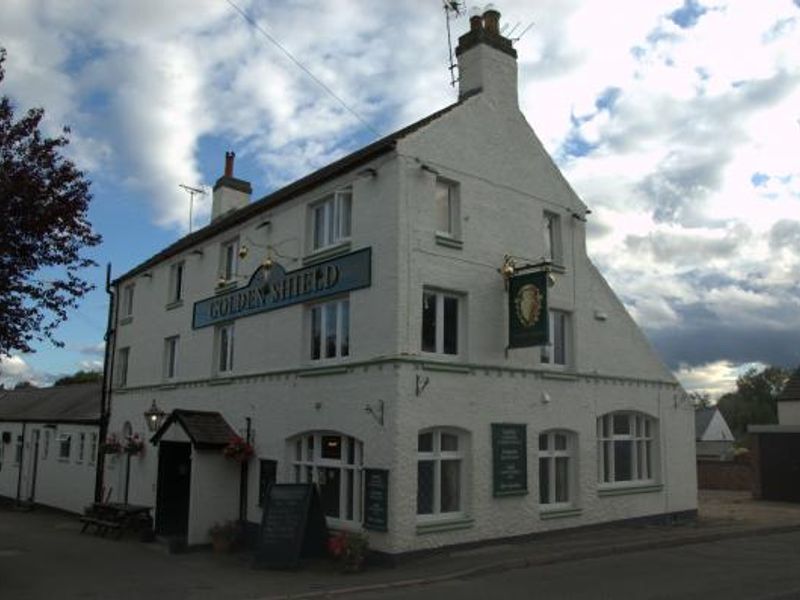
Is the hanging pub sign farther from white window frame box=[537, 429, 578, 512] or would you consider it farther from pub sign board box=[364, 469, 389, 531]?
pub sign board box=[364, 469, 389, 531]

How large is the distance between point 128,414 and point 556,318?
14575 millimetres

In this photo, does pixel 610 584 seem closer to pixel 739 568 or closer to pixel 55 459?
pixel 739 568

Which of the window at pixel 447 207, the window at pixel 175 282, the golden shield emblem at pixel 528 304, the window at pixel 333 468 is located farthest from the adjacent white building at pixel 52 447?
the golden shield emblem at pixel 528 304

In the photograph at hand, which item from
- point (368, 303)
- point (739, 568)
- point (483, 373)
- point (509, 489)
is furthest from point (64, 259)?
point (739, 568)

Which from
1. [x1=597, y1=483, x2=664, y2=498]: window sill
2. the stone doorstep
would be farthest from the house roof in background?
the stone doorstep

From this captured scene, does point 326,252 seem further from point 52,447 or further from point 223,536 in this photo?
point 52,447

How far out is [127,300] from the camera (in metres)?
27.6

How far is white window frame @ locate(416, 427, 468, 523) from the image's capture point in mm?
14823

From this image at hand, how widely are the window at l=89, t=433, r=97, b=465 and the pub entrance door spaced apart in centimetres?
782

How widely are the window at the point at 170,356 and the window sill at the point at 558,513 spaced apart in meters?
11.9

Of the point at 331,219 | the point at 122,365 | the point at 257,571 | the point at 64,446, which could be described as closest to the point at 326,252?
the point at 331,219

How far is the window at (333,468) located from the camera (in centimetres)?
1536

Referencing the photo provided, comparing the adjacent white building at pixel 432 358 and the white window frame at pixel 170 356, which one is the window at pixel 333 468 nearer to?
the adjacent white building at pixel 432 358

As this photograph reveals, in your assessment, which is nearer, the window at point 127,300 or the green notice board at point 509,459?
the green notice board at point 509,459
